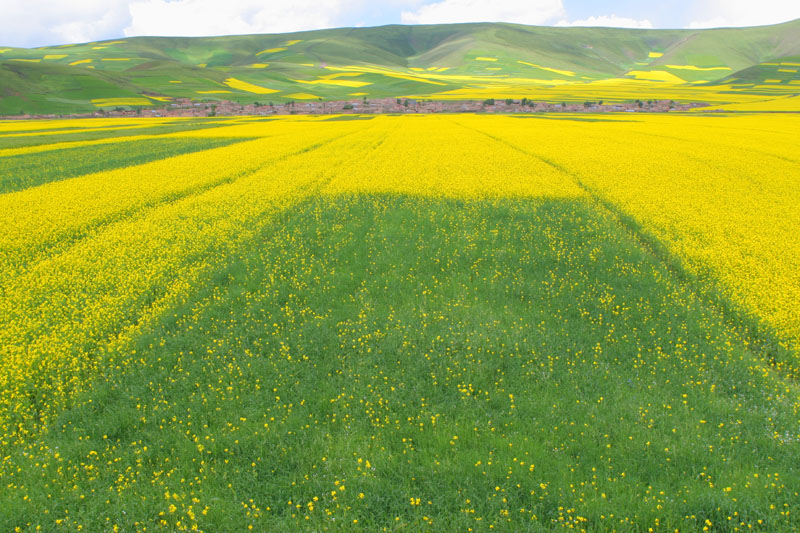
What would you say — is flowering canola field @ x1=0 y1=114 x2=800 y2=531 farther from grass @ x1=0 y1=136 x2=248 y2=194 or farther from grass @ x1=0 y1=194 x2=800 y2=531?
grass @ x1=0 y1=136 x2=248 y2=194

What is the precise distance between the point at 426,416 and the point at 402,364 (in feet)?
4.51

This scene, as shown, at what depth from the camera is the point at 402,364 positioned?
24.2 feet

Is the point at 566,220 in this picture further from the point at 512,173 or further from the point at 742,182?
the point at 742,182

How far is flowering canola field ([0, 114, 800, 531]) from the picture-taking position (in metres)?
4.93

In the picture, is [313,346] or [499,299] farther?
[499,299]

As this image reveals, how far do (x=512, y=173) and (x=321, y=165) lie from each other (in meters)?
→ 11.0

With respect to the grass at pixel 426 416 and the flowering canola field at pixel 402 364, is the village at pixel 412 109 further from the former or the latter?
the grass at pixel 426 416

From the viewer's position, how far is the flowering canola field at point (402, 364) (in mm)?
4926

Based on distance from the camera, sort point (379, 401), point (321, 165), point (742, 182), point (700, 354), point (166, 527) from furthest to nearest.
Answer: point (321, 165), point (742, 182), point (700, 354), point (379, 401), point (166, 527)

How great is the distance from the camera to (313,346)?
789 cm

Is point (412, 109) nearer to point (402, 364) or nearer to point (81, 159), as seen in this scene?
point (81, 159)

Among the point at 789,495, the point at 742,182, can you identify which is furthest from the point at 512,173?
the point at 789,495

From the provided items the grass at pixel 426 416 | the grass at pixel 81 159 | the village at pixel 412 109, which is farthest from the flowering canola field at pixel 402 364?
the village at pixel 412 109

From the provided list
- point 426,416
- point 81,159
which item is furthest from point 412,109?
point 426,416
